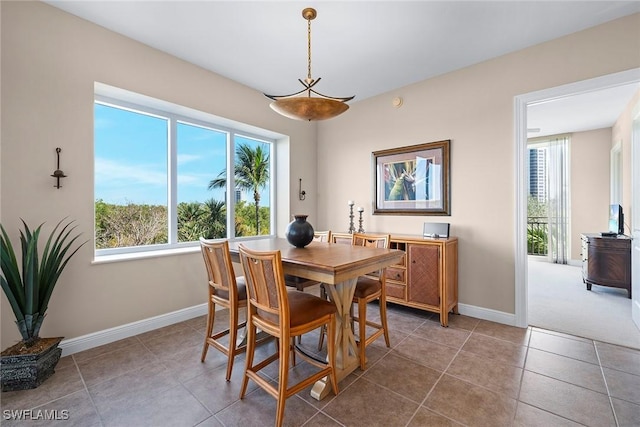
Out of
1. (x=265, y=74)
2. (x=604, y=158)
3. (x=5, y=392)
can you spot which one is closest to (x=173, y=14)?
(x=265, y=74)

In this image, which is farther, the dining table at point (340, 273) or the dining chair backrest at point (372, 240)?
the dining chair backrest at point (372, 240)

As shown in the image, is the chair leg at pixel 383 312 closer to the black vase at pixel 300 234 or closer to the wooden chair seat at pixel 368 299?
the wooden chair seat at pixel 368 299

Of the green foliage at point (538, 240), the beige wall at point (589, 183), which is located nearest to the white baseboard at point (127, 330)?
the green foliage at point (538, 240)

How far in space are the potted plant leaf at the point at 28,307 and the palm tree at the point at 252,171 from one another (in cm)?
194

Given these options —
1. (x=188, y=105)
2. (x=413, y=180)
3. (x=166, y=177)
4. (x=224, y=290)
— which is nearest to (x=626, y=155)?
(x=413, y=180)

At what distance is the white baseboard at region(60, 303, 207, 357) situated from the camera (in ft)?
7.66

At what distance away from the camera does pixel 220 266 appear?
2.06 metres

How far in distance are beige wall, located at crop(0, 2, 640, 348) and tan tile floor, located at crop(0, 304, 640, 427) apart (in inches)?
21.5

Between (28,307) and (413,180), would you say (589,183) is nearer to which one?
(413,180)

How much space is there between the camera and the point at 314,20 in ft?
7.80

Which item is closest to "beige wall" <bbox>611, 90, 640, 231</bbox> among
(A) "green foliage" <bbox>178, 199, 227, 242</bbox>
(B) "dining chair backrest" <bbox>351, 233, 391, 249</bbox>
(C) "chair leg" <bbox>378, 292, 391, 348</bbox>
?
(B) "dining chair backrest" <bbox>351, 233, 391, 249</bbox>

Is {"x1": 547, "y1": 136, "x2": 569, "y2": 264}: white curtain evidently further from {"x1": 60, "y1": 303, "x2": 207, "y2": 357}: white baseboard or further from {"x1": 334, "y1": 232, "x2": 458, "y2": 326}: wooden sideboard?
{"x1": 60, "y1": 303, "x2": 207, "y2": 357}: white baseboard

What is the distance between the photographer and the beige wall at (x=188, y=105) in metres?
2.15

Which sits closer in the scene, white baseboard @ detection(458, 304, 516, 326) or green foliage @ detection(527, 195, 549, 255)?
white baseboard @ detection(458, 304, 516, 326)
